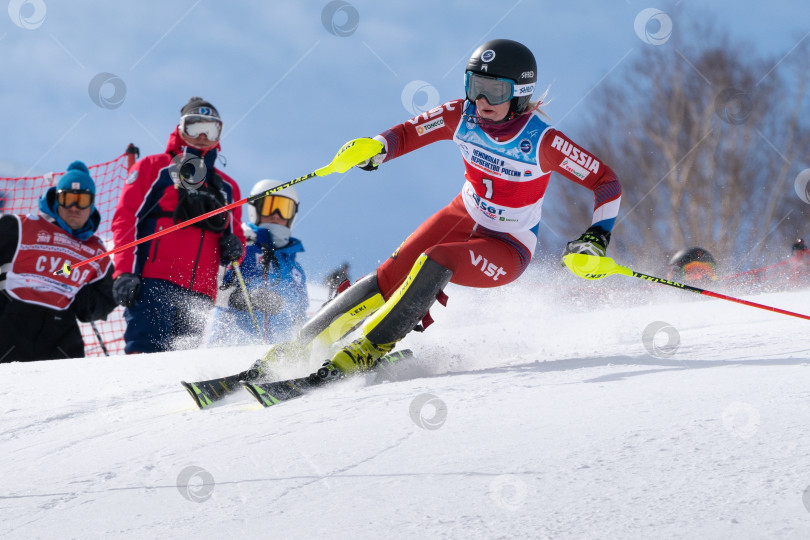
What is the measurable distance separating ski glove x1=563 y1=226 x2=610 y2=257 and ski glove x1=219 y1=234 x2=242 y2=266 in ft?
9.77

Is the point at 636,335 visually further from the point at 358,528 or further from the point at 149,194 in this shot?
the point at 149,194

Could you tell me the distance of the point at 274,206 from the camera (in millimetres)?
7133

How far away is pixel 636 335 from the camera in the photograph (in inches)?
177

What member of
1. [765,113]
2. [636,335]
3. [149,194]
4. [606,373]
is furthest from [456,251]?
[765,113]

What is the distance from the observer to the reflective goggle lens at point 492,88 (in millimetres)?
3662

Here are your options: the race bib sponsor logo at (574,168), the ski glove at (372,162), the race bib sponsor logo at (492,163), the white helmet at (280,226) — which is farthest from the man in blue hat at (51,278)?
the race bib sponsor logo at (574,168)

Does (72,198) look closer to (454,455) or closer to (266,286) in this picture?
(266,286)

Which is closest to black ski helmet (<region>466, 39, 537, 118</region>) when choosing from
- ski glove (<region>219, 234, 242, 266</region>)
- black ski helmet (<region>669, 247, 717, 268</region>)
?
ski glove (<region>219, 234, 242, 266</region>)

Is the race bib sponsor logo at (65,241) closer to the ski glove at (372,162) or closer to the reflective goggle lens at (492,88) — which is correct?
the ski glove at (372,162)

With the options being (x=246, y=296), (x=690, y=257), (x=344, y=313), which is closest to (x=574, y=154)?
(x=344, y=313)

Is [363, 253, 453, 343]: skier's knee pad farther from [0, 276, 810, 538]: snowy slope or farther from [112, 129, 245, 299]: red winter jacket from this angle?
[112, 129, 245, 299]: red winter jacket

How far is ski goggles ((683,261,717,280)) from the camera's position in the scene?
9.25 meters

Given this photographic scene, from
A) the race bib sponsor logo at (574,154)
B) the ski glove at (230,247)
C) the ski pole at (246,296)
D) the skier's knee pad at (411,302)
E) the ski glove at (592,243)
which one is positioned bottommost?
the skier's knee pad at (411,302)

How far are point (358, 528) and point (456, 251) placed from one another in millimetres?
1964
